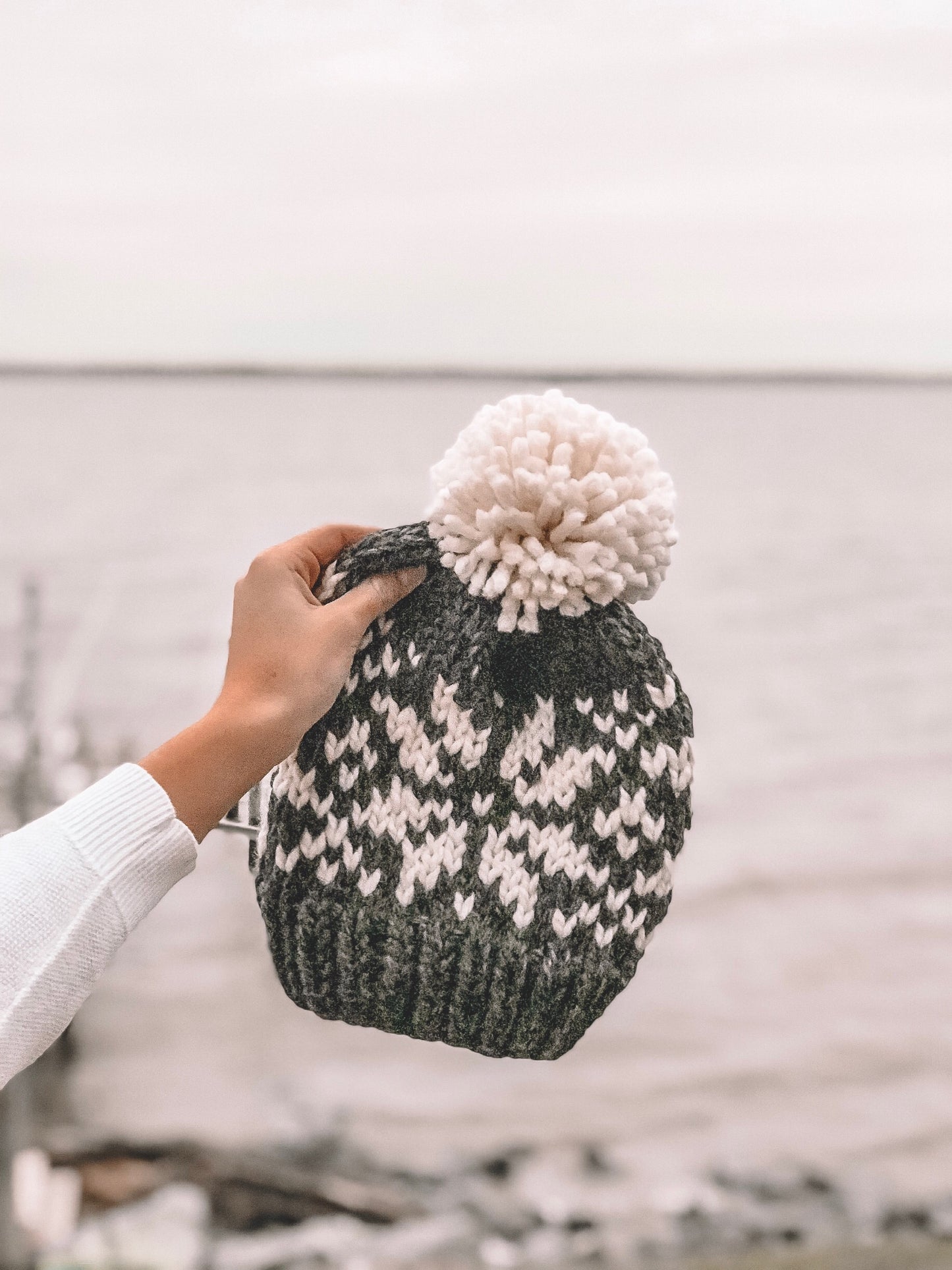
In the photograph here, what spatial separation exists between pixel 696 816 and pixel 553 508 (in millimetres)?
5722

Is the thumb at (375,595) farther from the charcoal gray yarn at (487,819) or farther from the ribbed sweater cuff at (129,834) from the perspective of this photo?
the ribbed sweater cuff at (129,834)

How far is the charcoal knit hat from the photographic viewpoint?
0.52 meters

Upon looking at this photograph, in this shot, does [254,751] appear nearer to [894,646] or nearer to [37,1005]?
[37,1005]

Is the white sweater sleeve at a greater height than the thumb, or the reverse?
the thumb

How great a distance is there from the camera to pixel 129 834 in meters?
0.50

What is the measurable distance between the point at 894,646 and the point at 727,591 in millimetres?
1159

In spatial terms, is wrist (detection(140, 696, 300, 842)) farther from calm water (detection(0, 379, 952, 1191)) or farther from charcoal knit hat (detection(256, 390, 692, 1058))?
calm water (detection(0, 379, 952, 1191))

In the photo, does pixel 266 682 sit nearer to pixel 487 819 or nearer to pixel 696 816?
pixel 487 819

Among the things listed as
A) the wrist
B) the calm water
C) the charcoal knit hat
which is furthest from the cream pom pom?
the calm water

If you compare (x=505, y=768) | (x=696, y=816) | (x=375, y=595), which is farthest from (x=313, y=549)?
(x=696, y=816)

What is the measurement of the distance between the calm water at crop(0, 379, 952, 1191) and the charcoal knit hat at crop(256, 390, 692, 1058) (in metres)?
3.32

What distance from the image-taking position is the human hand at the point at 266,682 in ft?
1.70

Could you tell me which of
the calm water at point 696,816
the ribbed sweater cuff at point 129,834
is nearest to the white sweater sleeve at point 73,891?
the ribbed sweater cuff at point 129,834

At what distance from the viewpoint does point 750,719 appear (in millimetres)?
6051
